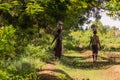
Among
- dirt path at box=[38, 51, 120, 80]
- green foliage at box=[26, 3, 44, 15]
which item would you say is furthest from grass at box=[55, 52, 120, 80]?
green foliage at box=[26, 3, 44, 15]

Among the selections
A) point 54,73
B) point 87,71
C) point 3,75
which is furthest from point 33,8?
point 87,71

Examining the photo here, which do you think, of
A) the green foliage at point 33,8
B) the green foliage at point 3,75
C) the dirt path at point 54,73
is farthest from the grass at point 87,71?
the green foliage at point 3,75

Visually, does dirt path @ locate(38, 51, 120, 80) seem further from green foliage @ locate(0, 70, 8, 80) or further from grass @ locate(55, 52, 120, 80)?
green foliage @ locate(0, 70, 8, 80)

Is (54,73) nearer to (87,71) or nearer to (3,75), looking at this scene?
(87,71)

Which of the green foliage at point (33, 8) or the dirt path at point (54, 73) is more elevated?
the green foliage at point (33, 8)

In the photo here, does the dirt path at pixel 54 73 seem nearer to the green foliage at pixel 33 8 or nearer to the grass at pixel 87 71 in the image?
the grass at pixel 87 71

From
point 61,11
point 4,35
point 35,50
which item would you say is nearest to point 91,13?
point 35,50

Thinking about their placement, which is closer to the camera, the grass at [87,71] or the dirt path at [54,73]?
the dirt path at [54,73]

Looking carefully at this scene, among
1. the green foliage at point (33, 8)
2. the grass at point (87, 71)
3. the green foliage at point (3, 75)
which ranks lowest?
the grass at point (87, 71)

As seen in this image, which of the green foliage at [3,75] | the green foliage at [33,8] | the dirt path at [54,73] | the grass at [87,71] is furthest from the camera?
the grass at [87,71]

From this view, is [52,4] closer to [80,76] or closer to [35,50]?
[80,76]

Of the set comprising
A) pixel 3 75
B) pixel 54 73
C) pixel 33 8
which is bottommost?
pixel 54 73

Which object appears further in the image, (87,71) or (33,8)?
(87,71)

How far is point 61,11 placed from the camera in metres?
12.1
